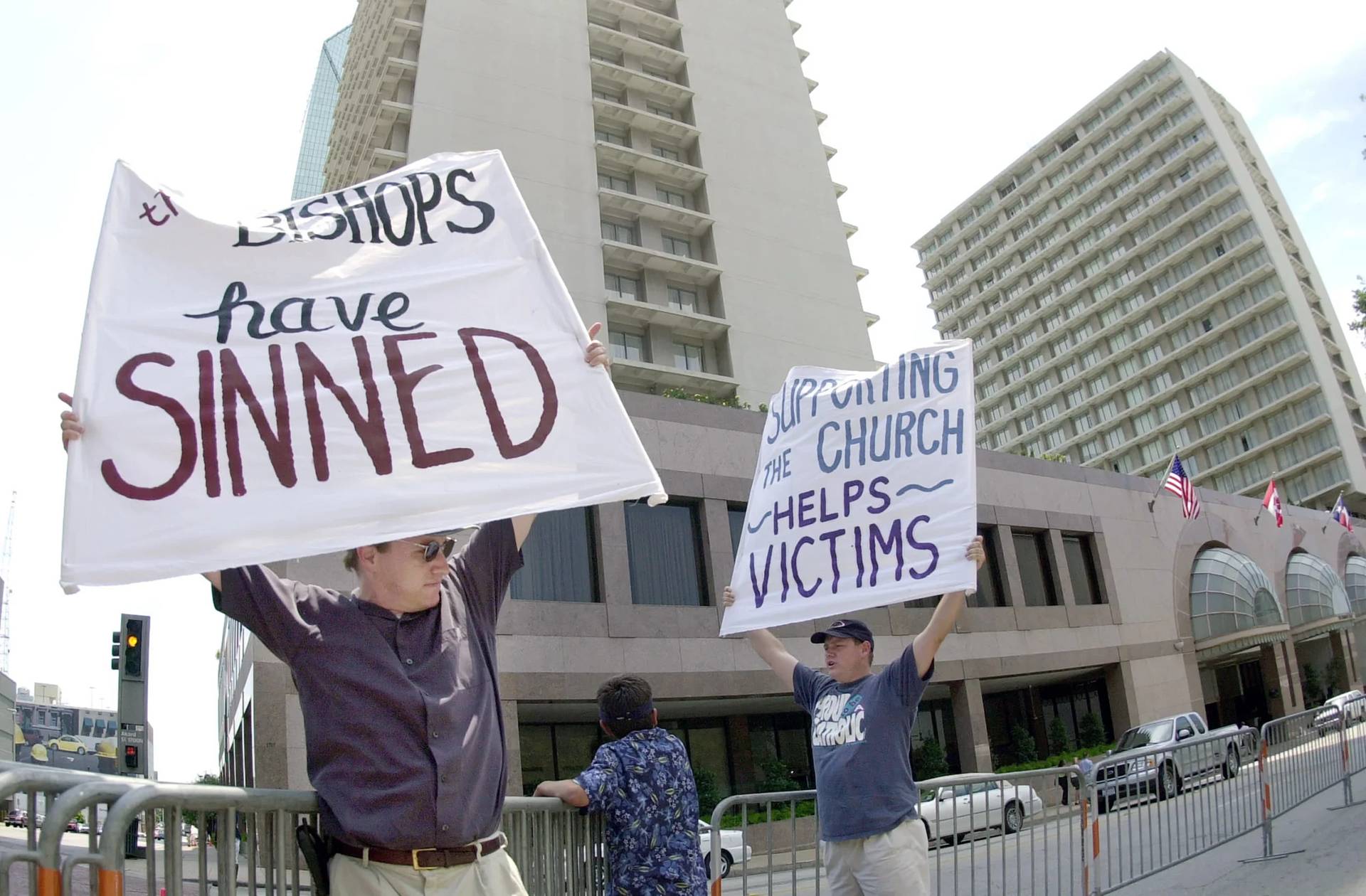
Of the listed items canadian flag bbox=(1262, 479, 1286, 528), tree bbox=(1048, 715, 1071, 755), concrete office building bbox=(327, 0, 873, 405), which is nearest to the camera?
tree bbox=(1048, 715, 1071, 755)

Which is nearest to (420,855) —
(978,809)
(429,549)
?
(429,549)

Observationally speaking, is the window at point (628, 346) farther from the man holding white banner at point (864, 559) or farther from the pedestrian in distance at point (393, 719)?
the pedestrian in distance at point (393, 719)

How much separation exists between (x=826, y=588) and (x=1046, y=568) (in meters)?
28.3

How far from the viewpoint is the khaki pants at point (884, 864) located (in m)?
4.77

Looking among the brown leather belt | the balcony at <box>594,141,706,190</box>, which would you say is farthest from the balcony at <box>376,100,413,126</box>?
the brown leather belt

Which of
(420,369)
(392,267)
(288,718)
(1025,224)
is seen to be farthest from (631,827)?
(1025,224)

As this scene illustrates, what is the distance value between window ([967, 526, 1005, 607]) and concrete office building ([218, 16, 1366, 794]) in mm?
147

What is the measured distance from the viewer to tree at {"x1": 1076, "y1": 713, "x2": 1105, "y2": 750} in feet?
105

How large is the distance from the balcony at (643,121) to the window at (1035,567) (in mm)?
24823

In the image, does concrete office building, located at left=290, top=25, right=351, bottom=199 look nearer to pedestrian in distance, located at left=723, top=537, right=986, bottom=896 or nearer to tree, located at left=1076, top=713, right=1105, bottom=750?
tree, located at left=1076, top=713, right=1105, bottom=750

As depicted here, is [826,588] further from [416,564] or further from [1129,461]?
[1129,461]

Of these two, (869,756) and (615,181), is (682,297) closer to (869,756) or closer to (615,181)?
(615,181)

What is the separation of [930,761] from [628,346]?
2147 centimetres

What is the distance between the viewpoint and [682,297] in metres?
44.5
